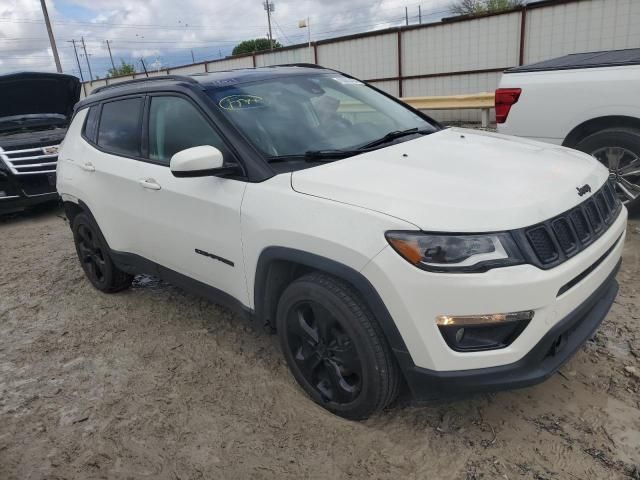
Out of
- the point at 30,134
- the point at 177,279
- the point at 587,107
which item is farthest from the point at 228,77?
the point at 30,134

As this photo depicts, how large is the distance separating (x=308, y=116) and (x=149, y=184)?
3.70 feet

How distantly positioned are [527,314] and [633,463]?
2.83ft

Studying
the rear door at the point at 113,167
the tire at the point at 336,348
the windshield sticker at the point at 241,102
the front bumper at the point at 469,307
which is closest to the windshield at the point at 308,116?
the windshield sticker at the point at 241,102

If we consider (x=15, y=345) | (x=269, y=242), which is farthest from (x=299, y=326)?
(x=15, y=345)

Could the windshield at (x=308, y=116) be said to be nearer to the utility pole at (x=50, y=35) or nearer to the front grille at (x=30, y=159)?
the front grille at (x=30, y=159)

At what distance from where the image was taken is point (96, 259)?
14.9ft

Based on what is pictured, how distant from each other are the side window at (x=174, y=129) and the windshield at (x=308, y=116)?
17 cm

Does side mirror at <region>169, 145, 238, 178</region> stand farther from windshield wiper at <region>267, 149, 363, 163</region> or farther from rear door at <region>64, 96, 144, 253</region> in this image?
rear door at <region>64, 96, 144, 253</region>

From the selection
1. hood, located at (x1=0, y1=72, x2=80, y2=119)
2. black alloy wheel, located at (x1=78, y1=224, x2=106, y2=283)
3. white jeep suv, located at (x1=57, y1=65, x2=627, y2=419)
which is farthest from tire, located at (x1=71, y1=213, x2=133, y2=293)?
hood, located at (x1=0, y1=72, x2=80, y2=119)

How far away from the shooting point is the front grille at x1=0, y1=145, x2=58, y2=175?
7238 millimetres

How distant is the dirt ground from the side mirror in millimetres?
1265

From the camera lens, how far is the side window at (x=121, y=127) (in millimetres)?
3697

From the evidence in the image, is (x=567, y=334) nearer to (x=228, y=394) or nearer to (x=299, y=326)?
(x=299, y=326)

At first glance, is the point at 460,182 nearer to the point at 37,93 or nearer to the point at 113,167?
the point at 113,167
